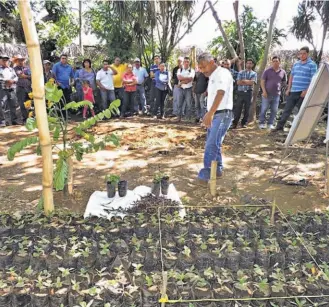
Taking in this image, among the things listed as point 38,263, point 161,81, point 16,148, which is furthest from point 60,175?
point 161,81

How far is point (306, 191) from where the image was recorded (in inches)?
182

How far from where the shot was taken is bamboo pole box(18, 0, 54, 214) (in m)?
2.37

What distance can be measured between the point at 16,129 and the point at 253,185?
5.26 metres

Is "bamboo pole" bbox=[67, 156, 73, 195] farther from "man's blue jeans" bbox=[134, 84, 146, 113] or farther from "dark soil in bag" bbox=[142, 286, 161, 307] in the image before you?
"man's blue jeans" bbox=[134, 84, 146, 113]

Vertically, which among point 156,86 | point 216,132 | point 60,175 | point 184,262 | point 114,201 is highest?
point 156,86

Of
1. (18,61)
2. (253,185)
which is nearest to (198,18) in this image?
(18,61)

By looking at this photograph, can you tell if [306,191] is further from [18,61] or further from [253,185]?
[18,61]

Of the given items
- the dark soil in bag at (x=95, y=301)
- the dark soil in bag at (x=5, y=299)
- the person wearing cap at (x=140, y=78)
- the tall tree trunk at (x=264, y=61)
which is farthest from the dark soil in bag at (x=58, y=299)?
the person wearing cap at (x=140, y=78)

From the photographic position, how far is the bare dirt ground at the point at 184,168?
4270 millimetres

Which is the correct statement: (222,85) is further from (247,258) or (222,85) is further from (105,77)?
(105,77)

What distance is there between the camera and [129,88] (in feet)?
28.6

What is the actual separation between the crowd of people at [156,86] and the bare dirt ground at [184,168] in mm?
616

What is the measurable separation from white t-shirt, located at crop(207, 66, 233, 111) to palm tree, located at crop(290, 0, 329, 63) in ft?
33.6

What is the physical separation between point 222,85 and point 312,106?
1.20 m
